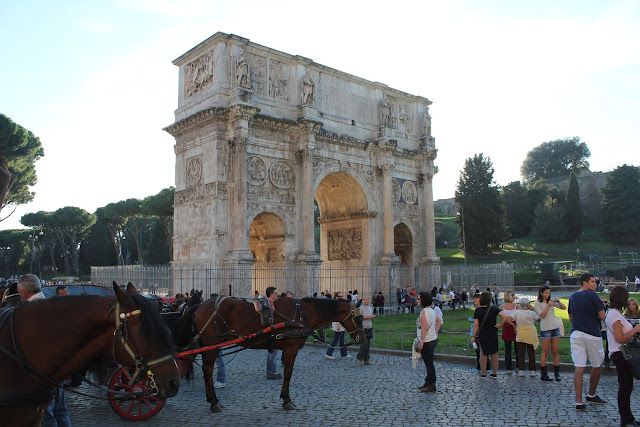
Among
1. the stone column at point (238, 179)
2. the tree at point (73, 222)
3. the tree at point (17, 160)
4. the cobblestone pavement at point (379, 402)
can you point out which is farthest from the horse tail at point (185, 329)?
the tree at point (73, 222)

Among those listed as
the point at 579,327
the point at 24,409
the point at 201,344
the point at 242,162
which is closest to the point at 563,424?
the point at 579,327

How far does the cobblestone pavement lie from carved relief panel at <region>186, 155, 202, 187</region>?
555 inches

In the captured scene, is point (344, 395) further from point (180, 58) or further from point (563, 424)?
point (180, 58)

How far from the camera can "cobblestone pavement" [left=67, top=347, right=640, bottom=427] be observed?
663 centimetres

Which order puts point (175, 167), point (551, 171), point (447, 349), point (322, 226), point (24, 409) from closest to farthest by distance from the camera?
point (24, 409) → point (447, 349) → point (175, 167) → point (322, 226) → point (551, 171)

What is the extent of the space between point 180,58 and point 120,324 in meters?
23.4

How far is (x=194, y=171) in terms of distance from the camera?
922 inches

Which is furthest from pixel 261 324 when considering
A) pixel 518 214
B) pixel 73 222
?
pixel 518 214

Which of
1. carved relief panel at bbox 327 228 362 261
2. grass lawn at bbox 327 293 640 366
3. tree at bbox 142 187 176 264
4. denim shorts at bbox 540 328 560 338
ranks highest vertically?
tree at bbox 142 187 176 264

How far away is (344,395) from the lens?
8.13 m

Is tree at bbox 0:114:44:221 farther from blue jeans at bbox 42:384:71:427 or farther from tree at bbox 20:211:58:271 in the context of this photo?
blue jeans at bbox 42:384:71:427

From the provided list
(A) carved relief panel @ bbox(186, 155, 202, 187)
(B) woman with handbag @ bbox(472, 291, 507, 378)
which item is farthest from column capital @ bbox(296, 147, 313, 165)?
(B) woman with handbag @ bbox(472, 291, 507, 378)

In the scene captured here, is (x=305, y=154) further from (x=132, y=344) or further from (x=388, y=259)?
(x=132, y=344)

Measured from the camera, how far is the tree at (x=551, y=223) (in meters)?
60.1
